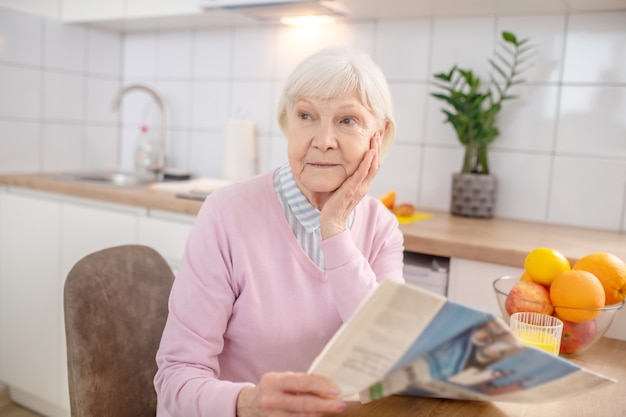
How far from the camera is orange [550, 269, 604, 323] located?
0.87m

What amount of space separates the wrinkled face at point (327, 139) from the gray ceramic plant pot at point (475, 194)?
870 millimetres

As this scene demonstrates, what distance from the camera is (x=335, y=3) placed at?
73.5 inches

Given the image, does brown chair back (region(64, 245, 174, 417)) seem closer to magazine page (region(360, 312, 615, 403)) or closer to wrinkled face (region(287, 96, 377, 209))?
wrinkled face (region(287, 96, 377, 209))

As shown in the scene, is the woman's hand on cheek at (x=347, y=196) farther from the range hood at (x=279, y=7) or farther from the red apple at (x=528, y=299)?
the range hood at (x=279, y=7)

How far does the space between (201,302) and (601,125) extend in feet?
4.59

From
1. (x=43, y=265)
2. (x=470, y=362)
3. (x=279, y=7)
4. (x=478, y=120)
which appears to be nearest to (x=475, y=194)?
(x=478, y=120)

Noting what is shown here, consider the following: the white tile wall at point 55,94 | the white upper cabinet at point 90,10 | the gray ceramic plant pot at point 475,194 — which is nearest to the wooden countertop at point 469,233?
the gray ceramic plant pot at point 475,194

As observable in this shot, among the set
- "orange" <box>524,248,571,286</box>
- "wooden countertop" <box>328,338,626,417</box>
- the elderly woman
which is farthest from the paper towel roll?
"wooden countertop" <box>328,338,626,417</box>

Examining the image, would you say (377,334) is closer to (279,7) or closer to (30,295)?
(279,7)

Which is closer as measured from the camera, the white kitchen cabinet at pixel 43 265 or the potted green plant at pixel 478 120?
the potted green plant at pixel 478 120

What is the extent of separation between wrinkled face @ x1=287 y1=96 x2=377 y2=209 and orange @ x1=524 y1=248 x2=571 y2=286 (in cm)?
34

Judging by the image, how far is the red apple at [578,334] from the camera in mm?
895

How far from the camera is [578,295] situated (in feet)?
2.86

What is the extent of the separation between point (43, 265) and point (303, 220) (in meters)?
1.45
